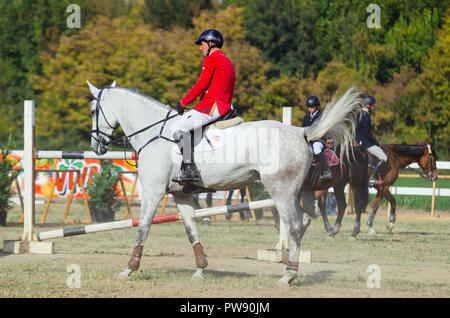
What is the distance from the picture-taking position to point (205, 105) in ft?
26.6

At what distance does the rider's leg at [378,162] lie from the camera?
15.3 m

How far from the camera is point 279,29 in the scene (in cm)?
4691

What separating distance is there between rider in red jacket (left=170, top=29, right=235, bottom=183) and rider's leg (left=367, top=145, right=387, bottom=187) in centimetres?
782

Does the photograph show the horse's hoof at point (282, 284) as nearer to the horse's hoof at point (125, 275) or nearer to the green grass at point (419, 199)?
the horse's hoof at point (125, 275)

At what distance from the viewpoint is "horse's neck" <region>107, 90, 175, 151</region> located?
8.50m

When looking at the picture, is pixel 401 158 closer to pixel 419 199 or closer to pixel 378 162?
pixel 378 162

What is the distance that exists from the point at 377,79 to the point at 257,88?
7402 mm

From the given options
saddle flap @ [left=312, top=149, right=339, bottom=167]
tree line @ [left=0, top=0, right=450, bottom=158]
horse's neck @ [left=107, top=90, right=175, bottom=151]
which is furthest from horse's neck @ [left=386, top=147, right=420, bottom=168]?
tree line @ [left=0, top=0, right=450, bottom=158]

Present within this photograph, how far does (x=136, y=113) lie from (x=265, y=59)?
38.4 meters

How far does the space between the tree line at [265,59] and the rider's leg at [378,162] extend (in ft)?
64.6

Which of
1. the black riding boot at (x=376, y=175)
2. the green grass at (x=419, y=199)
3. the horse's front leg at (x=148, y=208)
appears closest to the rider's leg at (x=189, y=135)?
the horse's front leg at (x=148, y=208)

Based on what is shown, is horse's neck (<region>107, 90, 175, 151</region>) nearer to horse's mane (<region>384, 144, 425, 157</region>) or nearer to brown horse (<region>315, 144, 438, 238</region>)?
brown horse (<region>315, 144, 438, 238</region>)
